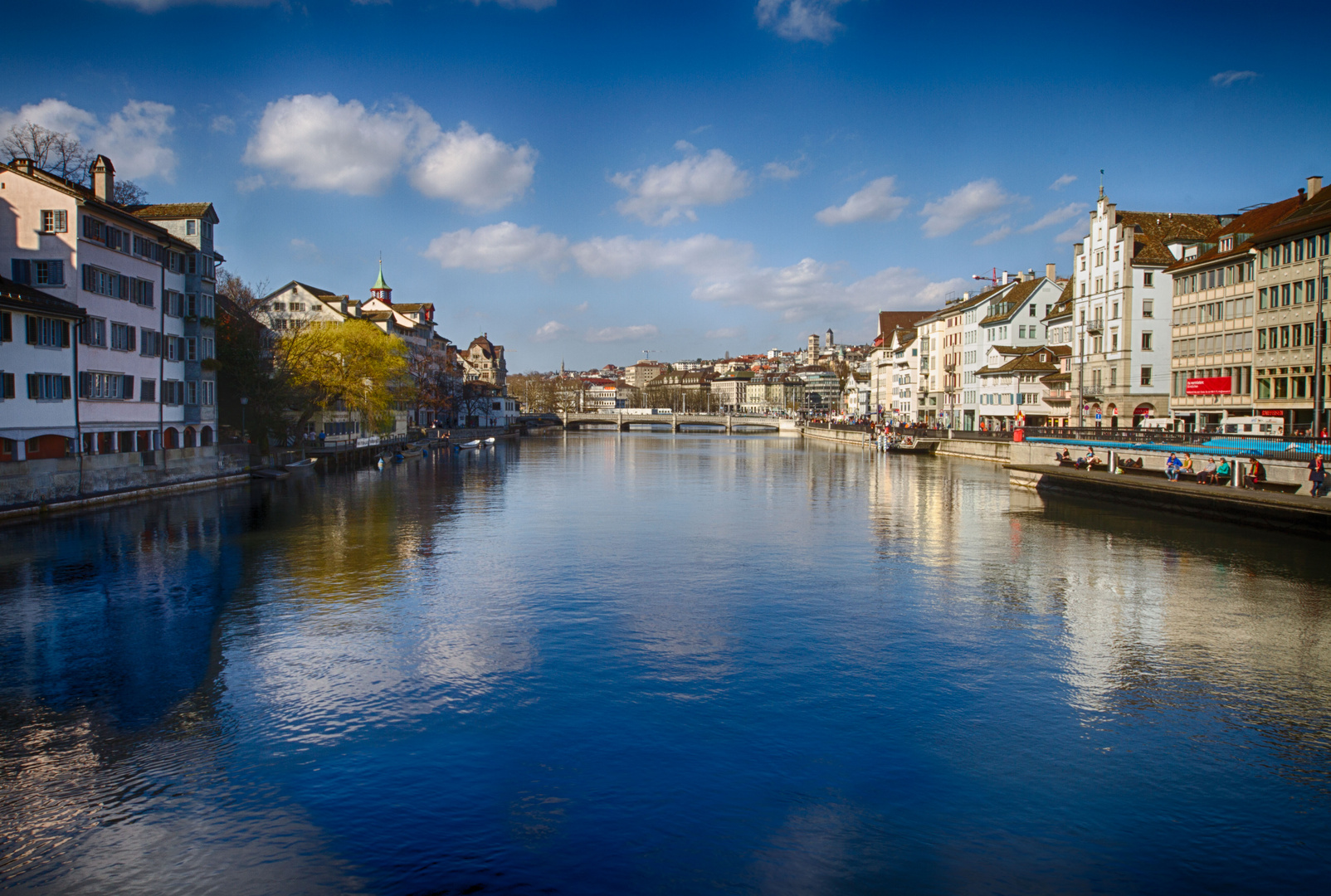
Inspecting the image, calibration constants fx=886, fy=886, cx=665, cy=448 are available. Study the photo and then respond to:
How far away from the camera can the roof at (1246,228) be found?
52.2 meters

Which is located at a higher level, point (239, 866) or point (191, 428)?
point (191, 428)

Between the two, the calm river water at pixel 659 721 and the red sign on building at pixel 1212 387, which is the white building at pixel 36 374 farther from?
the red sign on building at pixel 1212 387

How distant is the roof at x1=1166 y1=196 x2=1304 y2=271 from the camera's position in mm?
52250

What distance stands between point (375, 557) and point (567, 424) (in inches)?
5698

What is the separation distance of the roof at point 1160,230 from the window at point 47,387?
68.3 m

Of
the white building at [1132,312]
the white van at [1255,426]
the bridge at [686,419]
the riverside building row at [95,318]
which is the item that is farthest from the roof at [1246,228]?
the bridge at [686,419]

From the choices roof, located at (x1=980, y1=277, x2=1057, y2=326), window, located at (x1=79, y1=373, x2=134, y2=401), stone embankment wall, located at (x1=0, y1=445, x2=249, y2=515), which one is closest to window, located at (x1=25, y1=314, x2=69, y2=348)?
window, located at (x1=79, y1=373, x2=134, y2=401)

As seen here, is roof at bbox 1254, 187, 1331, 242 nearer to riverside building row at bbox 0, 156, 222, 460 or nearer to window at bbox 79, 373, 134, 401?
riverside building row at bbox 0, 156, 222, 460

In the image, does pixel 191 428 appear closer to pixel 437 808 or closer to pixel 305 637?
pixel 305 637

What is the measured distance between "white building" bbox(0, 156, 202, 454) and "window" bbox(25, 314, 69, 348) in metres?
1.17

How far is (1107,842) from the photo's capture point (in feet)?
34.0

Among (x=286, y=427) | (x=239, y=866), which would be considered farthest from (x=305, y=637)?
(x=286, y=427)

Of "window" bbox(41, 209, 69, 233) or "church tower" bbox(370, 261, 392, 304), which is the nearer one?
"window" bbox(41, 209, 69, 233)

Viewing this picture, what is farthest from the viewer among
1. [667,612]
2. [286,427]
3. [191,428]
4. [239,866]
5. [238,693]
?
[286,427]
